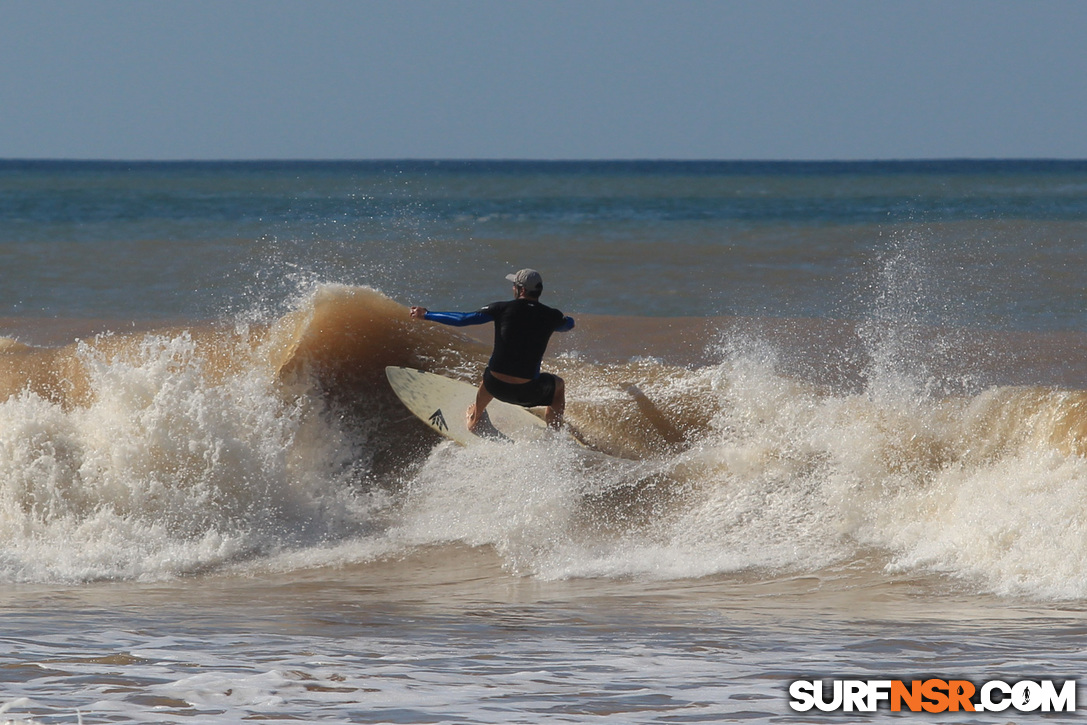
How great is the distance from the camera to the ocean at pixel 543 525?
443 centimetres

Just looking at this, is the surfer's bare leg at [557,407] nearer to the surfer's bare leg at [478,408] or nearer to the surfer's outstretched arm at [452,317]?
the surfer's bare leg at [478,408]

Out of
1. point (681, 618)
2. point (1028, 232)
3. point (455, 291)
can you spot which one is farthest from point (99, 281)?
point (1028, 232)

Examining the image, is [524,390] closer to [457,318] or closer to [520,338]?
[520,338]

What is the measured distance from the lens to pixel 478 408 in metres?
7.73

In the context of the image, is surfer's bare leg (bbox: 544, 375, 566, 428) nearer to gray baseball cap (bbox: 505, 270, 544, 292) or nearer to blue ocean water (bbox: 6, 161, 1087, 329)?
gray baseball cap (bbox: 505, 270, 544, 292)

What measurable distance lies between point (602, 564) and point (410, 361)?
2910 millimetres

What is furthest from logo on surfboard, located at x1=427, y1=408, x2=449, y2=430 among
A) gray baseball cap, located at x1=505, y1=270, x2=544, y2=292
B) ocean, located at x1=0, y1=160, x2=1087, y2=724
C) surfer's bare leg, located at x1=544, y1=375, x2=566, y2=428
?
gray baseball cap, located at x1=505, y1=270, x2=544, y2=292

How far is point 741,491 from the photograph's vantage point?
735 cm

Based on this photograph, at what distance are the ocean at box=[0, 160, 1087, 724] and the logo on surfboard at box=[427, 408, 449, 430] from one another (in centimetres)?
16

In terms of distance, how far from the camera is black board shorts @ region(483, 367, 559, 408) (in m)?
7.51

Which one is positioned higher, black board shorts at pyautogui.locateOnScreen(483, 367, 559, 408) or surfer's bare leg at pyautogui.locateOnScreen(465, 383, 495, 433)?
black board shorts at pyautogui.locateOnScreen(483, 367, 559, 408)

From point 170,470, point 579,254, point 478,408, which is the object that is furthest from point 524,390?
point 579,254

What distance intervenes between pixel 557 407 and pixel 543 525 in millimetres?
976

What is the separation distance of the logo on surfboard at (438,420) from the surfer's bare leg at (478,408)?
260 mm
